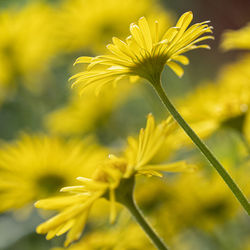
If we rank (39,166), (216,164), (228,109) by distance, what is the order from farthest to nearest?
(39,166), (228,109), (216,164)

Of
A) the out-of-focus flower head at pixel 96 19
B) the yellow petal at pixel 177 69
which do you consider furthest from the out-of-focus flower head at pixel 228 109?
the out-of-focus flower head at pixel 96 19

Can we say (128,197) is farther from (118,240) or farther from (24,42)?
(24,42)

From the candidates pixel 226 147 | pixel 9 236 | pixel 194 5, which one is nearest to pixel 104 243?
pixel 226 147

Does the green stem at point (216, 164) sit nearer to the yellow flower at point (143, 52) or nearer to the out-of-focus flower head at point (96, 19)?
Answer: the yellow flower at point (143, 52)

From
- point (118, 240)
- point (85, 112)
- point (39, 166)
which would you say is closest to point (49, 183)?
point (39, 166)

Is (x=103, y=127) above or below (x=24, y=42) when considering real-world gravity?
below

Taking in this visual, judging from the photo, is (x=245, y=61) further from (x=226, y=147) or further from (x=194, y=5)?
(x=194, y=5)
